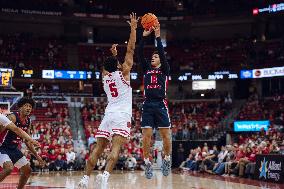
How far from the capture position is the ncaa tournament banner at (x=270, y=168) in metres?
15.9

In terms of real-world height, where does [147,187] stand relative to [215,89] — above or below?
below

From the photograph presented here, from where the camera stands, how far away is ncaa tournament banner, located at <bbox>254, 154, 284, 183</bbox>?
15914mm

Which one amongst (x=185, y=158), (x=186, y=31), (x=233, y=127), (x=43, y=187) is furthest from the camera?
(x=186, y=31)

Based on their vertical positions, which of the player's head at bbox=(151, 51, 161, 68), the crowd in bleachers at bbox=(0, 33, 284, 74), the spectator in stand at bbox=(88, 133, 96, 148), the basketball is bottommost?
the spectator in stand at bbox=(88, 133, 96, 148)

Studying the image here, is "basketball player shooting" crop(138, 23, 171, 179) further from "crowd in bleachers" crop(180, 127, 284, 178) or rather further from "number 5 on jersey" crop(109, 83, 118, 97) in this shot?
"crowd in bleachers" crop(180, 127, 284, 178)

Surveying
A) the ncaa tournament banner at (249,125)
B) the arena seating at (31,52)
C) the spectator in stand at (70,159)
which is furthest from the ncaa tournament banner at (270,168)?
the arena seating at (31,52)

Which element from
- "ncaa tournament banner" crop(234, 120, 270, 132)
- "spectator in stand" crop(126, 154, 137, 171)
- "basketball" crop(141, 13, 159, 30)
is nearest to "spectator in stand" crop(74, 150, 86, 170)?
"spectator in stand" crop(126, 154, 137, 171)

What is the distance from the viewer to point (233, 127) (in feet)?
103

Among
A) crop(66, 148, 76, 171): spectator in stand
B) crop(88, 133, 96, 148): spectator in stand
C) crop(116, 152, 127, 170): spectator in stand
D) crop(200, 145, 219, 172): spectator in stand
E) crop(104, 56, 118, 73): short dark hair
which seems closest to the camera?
crop(104, 56, 118, 73): short dark hair

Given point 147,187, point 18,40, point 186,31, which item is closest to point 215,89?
point 186,31

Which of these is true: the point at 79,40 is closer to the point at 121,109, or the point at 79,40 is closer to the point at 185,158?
the point at 185,158

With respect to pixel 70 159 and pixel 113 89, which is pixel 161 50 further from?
pixel 70 159

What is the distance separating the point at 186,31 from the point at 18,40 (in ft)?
45.4

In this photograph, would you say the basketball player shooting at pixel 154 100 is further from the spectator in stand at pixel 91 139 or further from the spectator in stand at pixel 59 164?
the spectator in stand at pixel 91 139
